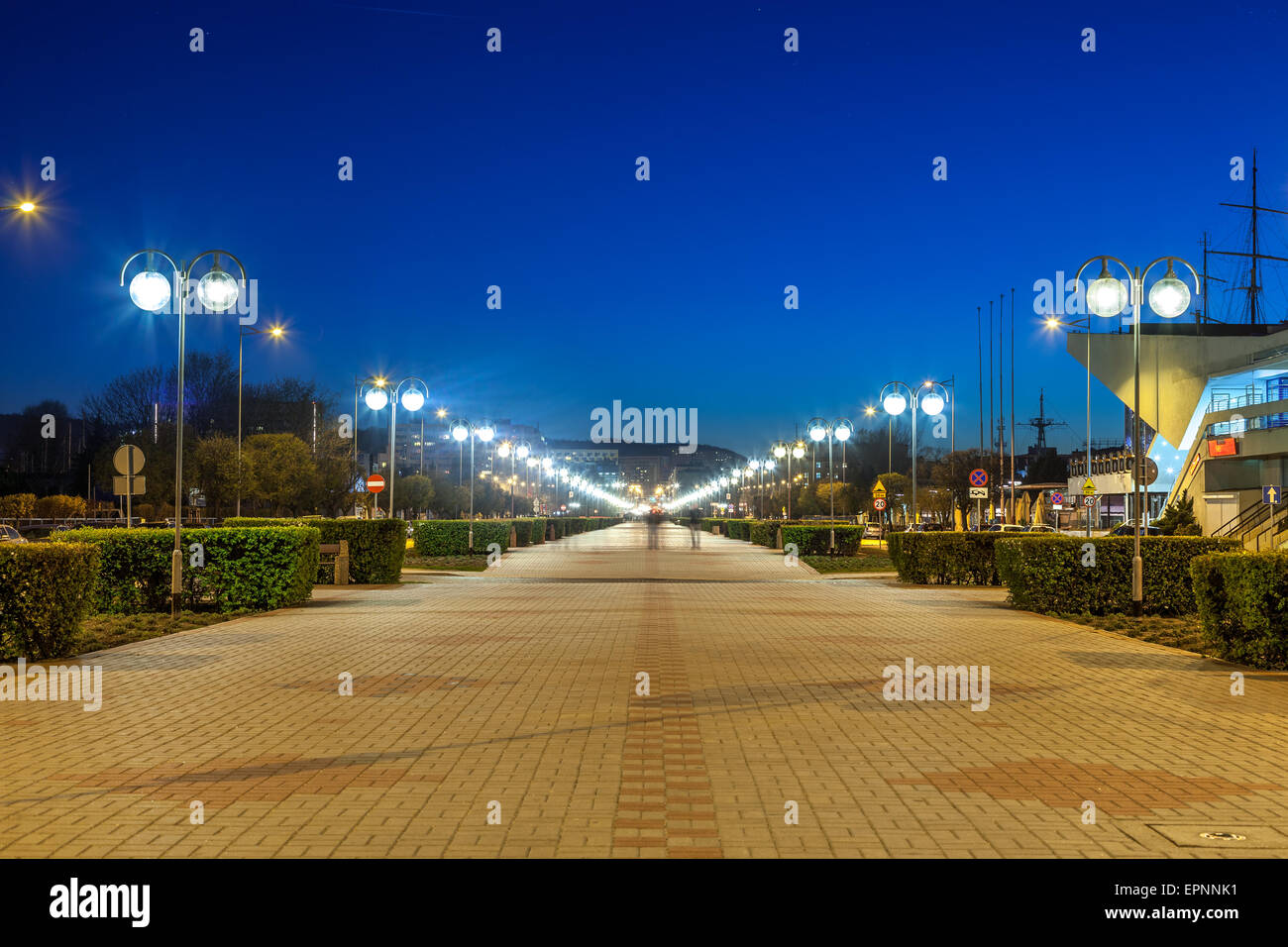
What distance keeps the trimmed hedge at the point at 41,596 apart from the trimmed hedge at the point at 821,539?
31.5 m

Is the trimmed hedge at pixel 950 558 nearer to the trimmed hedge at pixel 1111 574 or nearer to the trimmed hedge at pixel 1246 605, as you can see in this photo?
the trimmed hedge at pixel 1111 574

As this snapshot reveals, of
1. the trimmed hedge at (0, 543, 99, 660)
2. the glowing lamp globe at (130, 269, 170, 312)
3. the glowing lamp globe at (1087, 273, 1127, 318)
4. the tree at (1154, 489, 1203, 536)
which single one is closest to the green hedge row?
the glowing lamp globe at (1087, 273, 1127, 318)

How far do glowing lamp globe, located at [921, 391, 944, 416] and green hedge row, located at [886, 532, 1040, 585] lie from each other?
113 inches

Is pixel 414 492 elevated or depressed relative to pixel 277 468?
depressed

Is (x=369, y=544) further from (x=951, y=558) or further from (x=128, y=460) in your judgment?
(x=951, y=558)

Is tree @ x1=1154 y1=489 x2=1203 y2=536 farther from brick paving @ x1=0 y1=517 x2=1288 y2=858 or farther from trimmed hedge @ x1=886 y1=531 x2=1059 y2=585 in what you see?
brick paving @ x1=0 y1=517 x2=1288 y2=858

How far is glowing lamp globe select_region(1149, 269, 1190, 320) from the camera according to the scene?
14383 millimetres

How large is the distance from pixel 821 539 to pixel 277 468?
27.5 meters

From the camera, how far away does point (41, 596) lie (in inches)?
430

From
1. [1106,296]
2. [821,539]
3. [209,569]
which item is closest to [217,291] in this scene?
[209,569]

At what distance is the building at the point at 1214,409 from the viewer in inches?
2082

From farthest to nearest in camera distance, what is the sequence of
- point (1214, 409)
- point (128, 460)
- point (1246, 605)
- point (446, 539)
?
point (1214, 409) < point (446, 539) < point (128, 460) < point (1246, 605)
